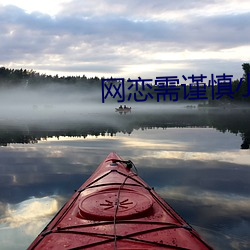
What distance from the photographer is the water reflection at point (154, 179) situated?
7027 millimetres

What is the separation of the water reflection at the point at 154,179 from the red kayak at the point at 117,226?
151 centimetres

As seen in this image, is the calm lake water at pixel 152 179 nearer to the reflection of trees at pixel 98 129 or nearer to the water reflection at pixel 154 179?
the water reflection at pixel 154 179

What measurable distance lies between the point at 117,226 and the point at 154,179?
627cm

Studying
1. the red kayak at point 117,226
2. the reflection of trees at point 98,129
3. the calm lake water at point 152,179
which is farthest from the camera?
the reflection of trees at point 98,129

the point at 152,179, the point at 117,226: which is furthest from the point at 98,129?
the point at 117,226

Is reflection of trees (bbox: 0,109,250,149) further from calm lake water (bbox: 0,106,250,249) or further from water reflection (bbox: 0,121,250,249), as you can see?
water reflection (bbox: 0,121,250,249)

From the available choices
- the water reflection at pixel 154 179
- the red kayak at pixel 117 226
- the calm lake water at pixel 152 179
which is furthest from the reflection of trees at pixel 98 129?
the red kayak at pixel 117 226

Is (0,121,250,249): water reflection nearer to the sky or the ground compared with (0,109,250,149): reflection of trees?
nearer to the ground

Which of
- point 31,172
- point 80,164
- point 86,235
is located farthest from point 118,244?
point 80,164

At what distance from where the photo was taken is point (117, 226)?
4816mm

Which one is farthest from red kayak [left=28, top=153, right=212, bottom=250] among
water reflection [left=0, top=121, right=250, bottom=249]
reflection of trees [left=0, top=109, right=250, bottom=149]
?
reflection of trees [left=0, top=109, right=250, bottom=149]

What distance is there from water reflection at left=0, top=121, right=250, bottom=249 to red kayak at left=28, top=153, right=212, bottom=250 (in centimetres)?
151

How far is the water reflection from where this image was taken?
703cm

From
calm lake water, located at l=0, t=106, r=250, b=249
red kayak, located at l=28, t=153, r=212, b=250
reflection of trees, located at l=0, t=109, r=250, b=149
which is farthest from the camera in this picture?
reflection of trees, located at l=0, t=109, r=250, b=149
